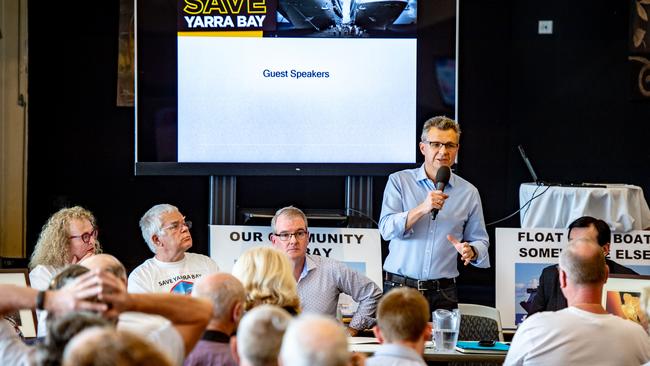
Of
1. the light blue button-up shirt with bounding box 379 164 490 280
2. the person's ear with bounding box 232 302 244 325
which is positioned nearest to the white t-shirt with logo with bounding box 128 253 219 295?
the light blue button-up shirt with bounding box 379 164 490 280

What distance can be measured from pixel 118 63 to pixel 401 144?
2.36 metres

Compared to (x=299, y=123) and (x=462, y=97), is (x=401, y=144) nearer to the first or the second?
(x=299, y=123)

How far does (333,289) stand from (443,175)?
867mm

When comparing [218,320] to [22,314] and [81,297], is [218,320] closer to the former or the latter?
[81,297]

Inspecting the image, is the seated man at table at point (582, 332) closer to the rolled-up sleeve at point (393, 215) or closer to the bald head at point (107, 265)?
the bald head at point (107, 265)

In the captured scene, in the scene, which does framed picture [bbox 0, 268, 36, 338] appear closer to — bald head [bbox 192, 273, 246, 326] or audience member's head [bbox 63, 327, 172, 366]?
bald head [bbox 192, 273, 246, 326]

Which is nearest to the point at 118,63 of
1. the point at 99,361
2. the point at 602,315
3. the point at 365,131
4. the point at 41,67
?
the point at 41,67

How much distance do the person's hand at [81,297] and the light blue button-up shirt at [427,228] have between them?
10.3 ft

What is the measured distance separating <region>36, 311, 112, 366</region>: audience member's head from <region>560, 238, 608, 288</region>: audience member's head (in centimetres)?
196

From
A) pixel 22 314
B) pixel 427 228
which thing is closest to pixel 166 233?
pixel 22 314

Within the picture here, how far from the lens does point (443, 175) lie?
5562mm

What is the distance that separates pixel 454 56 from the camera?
7.25 m

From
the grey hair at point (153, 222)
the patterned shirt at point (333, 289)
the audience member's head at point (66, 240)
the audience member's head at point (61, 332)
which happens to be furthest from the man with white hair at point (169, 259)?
the audience member's head at point (61, 332)

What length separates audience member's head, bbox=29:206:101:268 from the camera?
5359 mm
